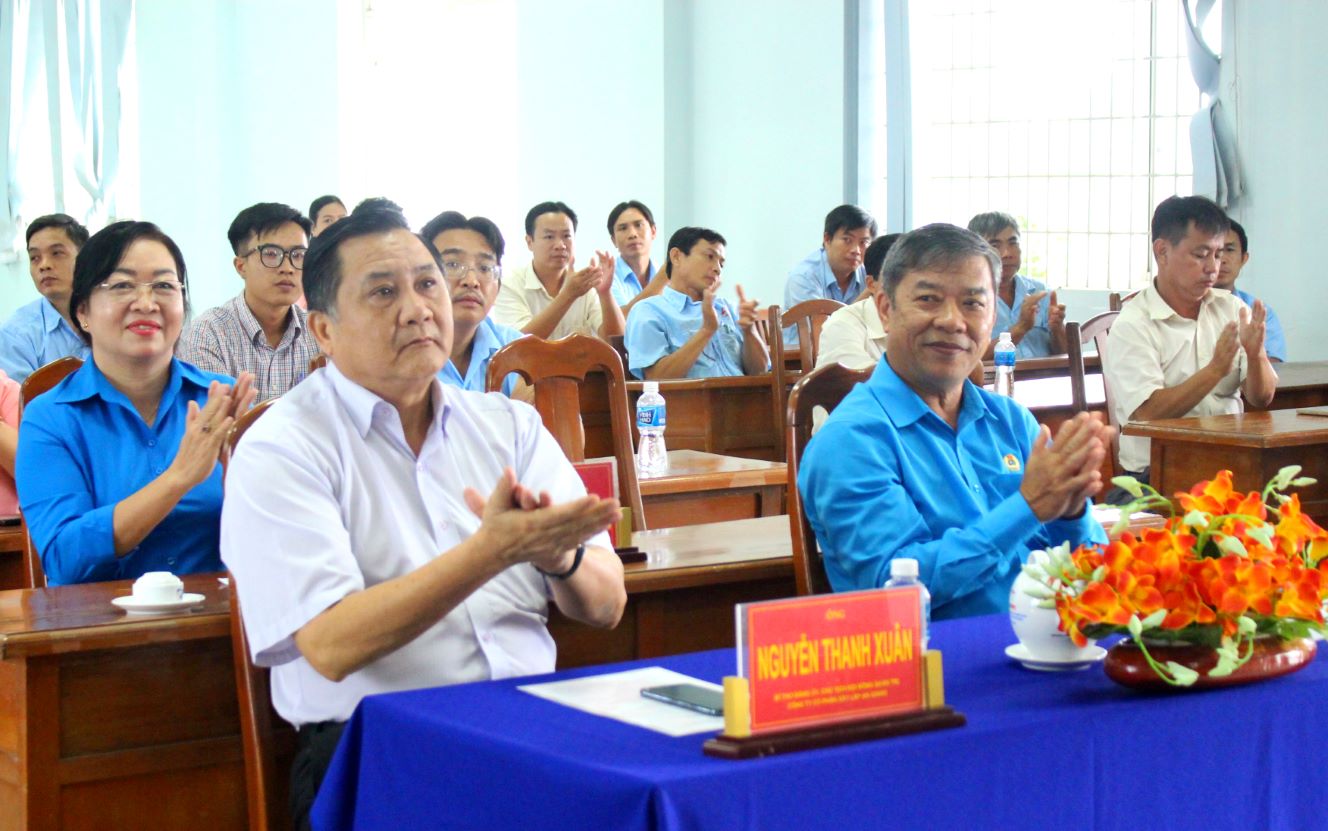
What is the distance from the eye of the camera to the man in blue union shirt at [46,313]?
14.0ft

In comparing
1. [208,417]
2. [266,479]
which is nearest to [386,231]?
[266,479]

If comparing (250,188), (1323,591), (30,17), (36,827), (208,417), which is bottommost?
(36,827)

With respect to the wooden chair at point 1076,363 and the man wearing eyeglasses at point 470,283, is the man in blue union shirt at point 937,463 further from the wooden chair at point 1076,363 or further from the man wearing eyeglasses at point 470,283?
the wooden chair at point 1076,363

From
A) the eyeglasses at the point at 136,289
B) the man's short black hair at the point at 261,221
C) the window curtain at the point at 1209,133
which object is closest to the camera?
the eyeglasses at the point at 136,289

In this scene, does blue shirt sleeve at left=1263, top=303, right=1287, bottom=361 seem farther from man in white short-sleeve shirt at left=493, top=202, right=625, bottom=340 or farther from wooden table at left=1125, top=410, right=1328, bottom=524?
man in white short-sleeve shirt at left=493, top=202, right=625, bottom=340

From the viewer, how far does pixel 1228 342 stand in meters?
3.38

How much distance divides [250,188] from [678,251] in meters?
3.98

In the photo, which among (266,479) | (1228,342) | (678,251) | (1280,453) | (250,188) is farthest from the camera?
(250,188)

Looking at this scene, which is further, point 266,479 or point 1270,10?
point 1270,10

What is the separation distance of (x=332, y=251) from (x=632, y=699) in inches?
25.7

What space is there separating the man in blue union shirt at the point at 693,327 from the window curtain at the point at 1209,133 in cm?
209

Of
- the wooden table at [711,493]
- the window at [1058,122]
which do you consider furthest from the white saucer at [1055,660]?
the window at [1058,122]

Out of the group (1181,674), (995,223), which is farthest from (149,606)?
(995,223)

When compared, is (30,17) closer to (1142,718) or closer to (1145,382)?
(1145,382)
